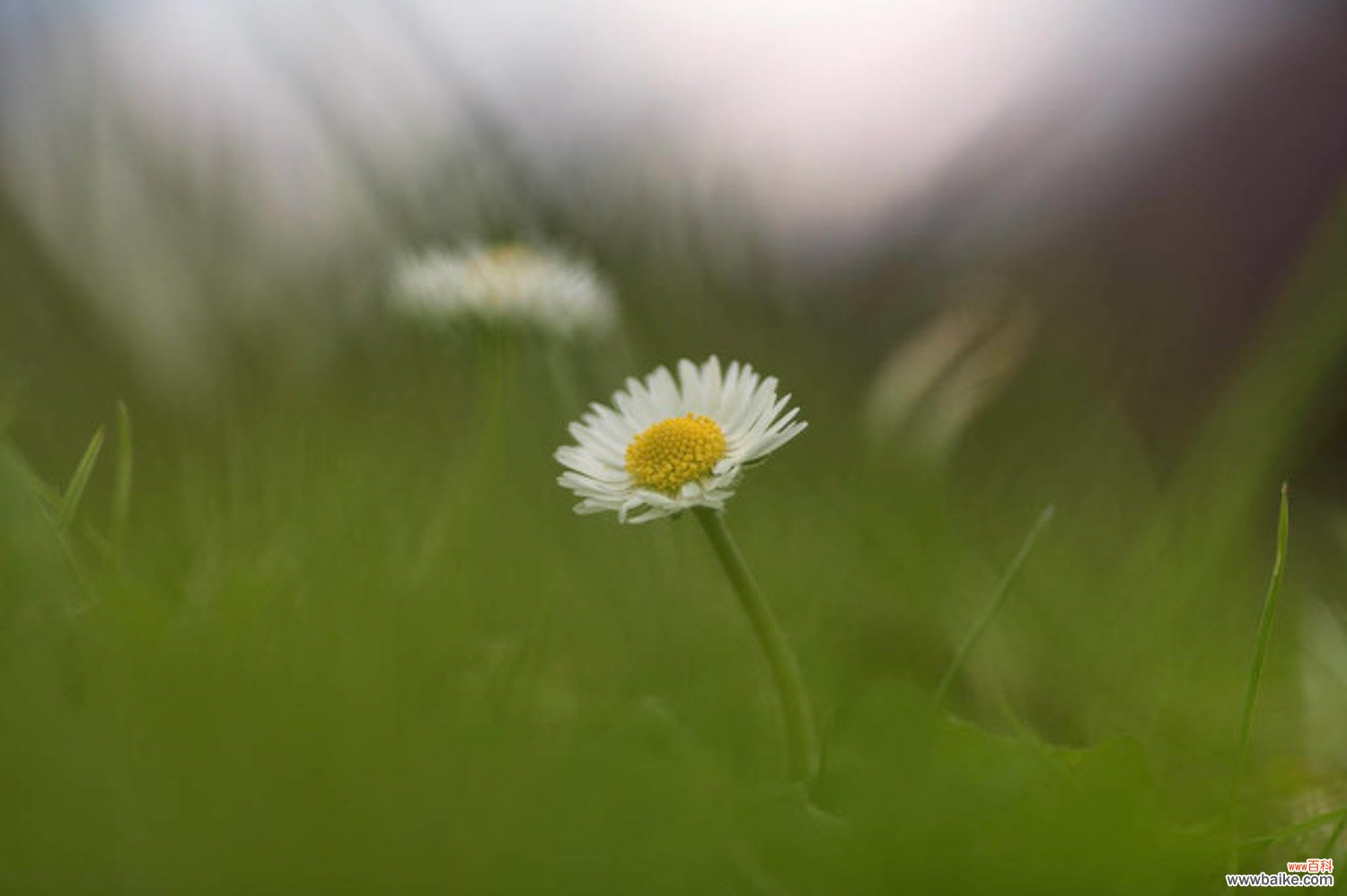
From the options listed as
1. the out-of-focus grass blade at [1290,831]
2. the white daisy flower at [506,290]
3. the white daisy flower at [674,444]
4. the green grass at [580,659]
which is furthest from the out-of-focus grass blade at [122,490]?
the out-of-focus grass blade at [1290,831]

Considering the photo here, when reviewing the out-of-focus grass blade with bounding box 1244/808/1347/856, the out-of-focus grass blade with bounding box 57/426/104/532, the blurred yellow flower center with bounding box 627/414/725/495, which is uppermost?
the blurred yellow flower center with bounding box 627/414/725/495

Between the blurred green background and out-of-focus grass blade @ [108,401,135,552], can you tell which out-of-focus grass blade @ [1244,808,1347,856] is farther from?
out-of-focus grass blade @ [108,401,135,552]

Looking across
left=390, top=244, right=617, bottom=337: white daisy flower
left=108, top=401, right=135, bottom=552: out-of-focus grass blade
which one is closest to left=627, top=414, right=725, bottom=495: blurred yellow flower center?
left=108, top=401, right=135, bottom=552: out-of-focus grass blade

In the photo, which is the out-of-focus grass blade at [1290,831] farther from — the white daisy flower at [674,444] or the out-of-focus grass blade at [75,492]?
the out-of-focus grass blade at [75,492]

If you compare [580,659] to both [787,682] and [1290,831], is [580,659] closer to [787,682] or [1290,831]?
[787,682]

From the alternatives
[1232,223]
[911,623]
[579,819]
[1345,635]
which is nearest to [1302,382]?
[1345,635]

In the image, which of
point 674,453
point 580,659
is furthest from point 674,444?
point 580,659

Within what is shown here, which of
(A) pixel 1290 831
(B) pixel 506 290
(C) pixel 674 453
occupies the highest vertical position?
(B) pixel 506 290
